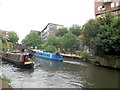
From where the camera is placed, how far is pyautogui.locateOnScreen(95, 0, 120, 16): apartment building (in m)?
48.5

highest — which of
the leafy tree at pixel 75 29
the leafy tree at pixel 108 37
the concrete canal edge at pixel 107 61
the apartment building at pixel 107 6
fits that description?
the apartment building at pixel 107 6

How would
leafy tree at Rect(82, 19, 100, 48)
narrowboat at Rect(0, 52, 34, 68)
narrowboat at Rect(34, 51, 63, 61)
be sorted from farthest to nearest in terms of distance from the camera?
narrowboat at Rect(34, 51, 63, 61)
leafy tree at Rect(82, 19, 100, 48)
narrowboat at Rect(0, 52, 34, 68)

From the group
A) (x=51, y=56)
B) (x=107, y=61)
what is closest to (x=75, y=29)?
(x=51, y=56)

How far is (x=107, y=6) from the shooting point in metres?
51.2

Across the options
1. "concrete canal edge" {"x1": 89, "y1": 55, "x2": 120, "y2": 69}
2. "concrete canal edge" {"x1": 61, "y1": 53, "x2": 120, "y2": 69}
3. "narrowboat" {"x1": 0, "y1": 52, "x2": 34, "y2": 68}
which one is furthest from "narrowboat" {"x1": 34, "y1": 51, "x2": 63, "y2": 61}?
"narrowboat" {"x1": 0, "y1": 52, "x2": 34, "y2": 68}

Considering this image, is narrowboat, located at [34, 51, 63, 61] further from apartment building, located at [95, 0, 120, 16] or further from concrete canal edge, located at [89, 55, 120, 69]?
apartment building, located at [95, 0, 120, 16]

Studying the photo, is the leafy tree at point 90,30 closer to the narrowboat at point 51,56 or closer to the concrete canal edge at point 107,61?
the concrete canal edge at point 107,61

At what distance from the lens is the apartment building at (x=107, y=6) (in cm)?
4850

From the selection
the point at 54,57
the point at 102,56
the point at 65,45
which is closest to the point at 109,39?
the point at 102,56

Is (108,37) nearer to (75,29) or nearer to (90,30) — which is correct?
(90,30)

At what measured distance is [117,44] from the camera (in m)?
31.1

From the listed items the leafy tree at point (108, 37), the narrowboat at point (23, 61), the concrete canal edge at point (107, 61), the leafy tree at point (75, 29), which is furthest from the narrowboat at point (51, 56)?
the leafy tree at point (75, 29)

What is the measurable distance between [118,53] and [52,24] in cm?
7743

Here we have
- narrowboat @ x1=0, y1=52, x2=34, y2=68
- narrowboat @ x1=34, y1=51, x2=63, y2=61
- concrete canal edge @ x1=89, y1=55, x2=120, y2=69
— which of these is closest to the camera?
narrowboat @ x1=0, y1=52, x2=34, y2=68
